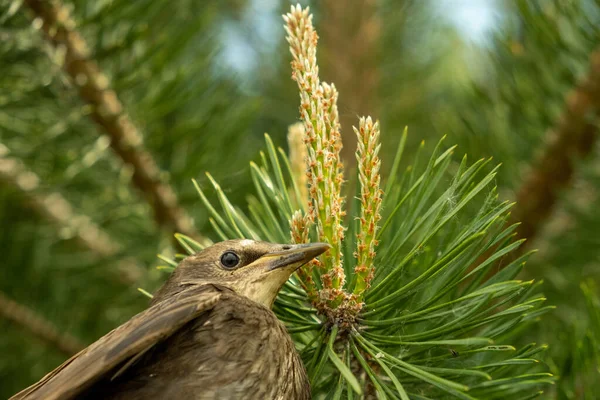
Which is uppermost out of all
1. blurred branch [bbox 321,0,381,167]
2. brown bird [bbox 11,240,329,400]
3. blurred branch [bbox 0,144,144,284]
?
blurred branch [bbox 321,0,381,167]

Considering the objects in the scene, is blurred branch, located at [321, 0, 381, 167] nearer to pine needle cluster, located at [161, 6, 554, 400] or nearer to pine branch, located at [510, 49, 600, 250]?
pine branch, located at [510, 49, 600, 250]

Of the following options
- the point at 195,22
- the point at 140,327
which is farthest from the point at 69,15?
the point at 140,327

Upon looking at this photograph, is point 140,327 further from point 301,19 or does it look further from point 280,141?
point 280,141

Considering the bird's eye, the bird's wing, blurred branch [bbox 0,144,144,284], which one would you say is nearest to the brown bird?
the bird's wing

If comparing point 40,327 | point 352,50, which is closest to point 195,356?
point 40,327

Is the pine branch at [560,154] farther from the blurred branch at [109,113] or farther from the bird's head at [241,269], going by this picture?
the blurred branch at [109,113]

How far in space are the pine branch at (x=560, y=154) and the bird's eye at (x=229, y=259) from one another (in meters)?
0.94

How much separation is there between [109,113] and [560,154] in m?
1.46

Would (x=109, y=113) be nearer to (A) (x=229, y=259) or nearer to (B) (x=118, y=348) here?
(A) (x=229, y=259)

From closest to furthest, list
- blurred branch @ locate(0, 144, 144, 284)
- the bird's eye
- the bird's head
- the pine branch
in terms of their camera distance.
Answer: the bird's head < the bird's eye < the pine branch < blurred branch @ locate(0, 144, 144, 284)

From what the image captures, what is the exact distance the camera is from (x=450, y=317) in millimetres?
1521

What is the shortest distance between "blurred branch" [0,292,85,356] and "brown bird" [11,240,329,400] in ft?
3.45

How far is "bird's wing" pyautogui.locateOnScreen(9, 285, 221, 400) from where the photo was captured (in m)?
1.32

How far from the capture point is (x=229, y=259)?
1.86 meters
